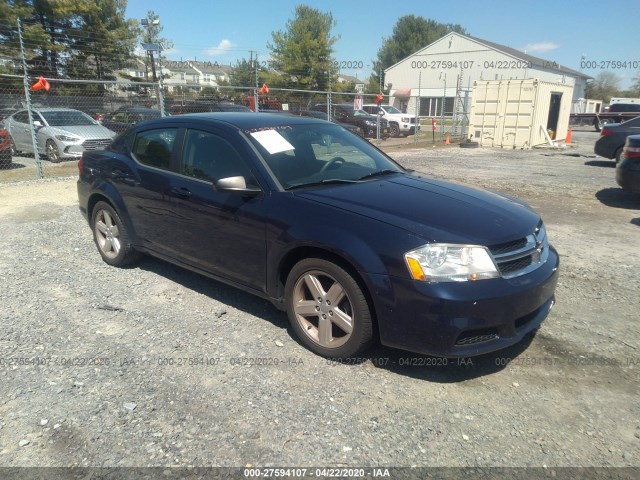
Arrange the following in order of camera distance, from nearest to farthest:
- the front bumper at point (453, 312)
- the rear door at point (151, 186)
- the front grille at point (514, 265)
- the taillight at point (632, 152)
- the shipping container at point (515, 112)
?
1. the front bumper at point (453, 312)
2. the front grille at point (514, 265)
3. the rear door at point (151, 186)
4. the taillight at point (632, 152)
5. the shipping container at point (515, 112)

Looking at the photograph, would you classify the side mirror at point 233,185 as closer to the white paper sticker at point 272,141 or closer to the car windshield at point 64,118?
the white paper sticker at point 272,141

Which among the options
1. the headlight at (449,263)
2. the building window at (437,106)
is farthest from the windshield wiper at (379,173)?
the building window at (437,106)

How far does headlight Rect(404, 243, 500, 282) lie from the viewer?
2799mm

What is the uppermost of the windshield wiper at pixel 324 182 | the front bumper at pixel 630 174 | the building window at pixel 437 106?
the building window at pixel 437 106

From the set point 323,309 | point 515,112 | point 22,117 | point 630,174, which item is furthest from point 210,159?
point 515,112

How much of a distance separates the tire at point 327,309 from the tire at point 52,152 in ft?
38.4

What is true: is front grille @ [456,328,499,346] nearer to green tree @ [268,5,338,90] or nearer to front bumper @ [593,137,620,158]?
front bumper @ [593,137,620,158]

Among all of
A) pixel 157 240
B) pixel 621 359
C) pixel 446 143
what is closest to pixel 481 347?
pixel 621 359

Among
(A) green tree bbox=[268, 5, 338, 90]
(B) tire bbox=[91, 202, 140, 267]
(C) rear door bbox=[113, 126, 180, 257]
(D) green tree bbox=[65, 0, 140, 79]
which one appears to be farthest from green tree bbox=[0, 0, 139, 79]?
(C) rear door bbox=[113, 126, 180, 257]

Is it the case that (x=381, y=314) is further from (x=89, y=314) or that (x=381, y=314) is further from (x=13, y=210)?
(x=13, y=210)

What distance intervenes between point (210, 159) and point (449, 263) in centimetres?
218

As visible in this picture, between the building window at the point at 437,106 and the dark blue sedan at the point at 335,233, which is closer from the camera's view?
the dark blue sedan at the point at 335,233

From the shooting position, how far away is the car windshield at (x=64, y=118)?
12.9m

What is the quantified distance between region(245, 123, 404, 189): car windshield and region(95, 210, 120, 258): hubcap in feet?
6.90
